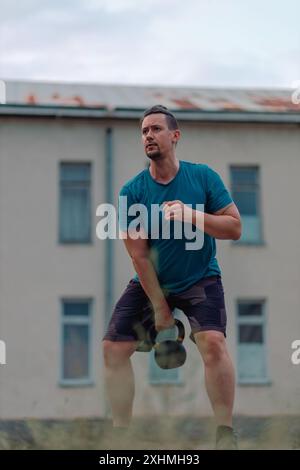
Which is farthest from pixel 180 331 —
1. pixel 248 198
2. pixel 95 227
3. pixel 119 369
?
pixel 248 198

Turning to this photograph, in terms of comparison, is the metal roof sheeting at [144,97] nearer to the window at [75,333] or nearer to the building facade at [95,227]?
the building facade at [95,227]

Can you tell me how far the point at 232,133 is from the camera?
20.9 metres

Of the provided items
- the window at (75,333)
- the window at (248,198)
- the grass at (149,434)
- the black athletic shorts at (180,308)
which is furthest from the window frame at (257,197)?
the grass at (149,434)

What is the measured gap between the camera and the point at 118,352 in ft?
14.6

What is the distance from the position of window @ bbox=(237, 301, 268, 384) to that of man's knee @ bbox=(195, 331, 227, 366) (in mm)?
16553

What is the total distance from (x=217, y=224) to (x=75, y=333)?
54.6 ft

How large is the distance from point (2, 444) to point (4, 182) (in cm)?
1647

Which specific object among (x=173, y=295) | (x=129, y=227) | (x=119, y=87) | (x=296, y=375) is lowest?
(x=296, y=375)

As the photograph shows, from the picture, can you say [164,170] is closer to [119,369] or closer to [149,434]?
[119,369]

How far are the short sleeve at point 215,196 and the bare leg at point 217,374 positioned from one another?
0.57 meters

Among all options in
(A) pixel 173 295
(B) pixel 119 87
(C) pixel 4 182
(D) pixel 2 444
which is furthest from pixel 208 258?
(B) pixel 119 87

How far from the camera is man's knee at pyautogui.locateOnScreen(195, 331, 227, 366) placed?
4.16 metres

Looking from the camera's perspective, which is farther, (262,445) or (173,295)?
(173,295)

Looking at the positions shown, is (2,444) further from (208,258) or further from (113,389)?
(208,258)
